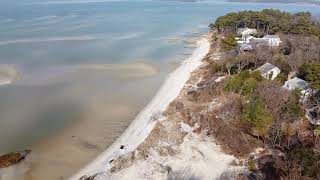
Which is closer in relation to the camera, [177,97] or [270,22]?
[177,97]

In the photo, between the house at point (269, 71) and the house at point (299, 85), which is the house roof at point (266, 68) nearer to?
the house at point (269, 71)

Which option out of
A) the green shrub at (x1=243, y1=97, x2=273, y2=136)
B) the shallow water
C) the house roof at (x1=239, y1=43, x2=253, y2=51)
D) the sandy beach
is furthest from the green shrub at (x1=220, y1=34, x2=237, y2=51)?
the green shrub at (x1=243, y1=97, x2=273, y2=136)

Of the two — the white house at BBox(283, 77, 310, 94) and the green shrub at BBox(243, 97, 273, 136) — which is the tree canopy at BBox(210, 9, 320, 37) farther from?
the green shrub at BBox(243, 97, 273, 136)

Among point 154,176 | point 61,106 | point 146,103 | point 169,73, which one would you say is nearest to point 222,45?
point 169,73

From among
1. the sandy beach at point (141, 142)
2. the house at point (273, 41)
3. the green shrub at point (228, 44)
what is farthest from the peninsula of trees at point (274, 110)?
the green shrub at point (228, 44)

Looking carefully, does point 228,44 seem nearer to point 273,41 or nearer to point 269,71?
point 273,41

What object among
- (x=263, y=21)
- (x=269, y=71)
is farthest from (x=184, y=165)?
(x=263, y=21)

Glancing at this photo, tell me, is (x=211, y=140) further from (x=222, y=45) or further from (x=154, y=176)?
(x=222, y=45)
